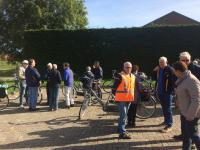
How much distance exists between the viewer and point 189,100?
7867 millimetres

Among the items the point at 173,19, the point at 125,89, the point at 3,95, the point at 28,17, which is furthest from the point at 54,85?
the point at 173,19

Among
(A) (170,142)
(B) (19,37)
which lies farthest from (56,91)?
(B) (19,37)

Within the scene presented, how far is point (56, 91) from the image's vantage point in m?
15.8

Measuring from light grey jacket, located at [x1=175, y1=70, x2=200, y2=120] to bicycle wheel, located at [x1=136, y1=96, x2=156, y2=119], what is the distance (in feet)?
17.6

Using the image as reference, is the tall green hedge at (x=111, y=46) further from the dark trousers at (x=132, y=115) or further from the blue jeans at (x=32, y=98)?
the dark trousers at (x=132, y=115)

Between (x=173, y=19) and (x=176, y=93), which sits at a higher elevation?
(x=173, y=19)

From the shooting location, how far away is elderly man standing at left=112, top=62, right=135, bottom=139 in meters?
10.6

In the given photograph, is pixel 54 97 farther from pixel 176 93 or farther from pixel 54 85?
pixel 176 93

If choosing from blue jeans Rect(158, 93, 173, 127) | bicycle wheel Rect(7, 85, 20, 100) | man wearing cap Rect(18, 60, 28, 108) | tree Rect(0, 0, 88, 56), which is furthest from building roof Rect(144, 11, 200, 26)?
blue jeans Rect(158, 93, 173, 127)

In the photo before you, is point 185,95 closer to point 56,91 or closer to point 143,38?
point 56,91

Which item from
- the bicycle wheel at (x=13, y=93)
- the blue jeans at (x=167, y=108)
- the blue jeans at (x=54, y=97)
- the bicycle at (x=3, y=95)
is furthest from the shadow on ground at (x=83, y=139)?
the bicycle wheel at (x=13, y=93)

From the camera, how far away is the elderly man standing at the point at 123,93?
10.6 meters

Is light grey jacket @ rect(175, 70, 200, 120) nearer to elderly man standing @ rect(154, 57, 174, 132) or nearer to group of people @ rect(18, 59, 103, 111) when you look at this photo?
elderly man standing @ rect(154, 57, 174, 132)

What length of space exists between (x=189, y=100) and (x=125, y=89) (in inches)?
119
